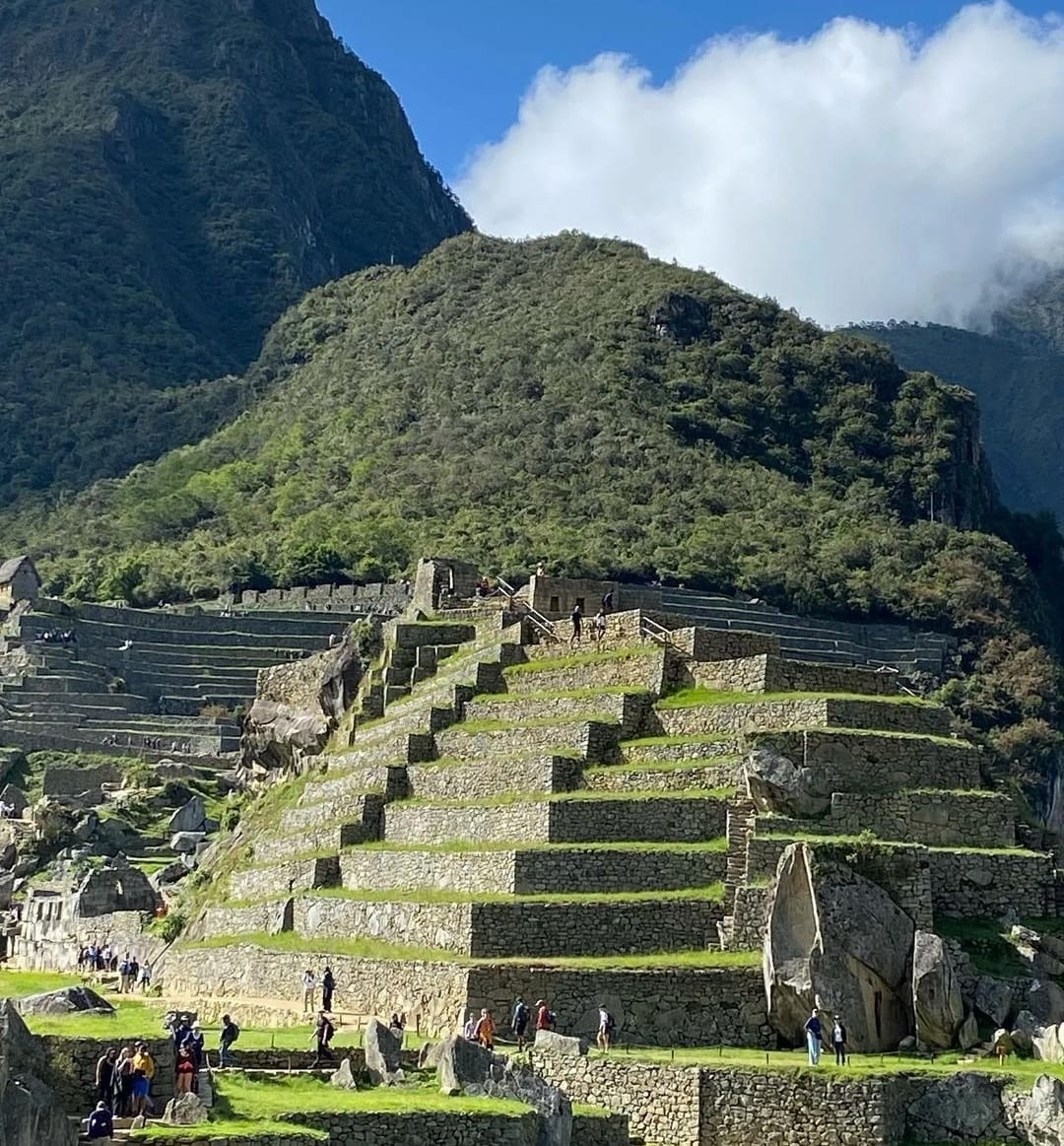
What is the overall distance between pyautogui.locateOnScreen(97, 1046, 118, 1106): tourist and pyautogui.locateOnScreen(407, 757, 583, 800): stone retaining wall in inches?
609

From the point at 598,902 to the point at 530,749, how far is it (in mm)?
5598

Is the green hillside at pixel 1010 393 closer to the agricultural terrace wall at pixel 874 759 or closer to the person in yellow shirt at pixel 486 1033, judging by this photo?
the agricultural terrace wall at pixel 874 759

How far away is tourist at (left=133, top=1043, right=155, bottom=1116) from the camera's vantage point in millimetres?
27047

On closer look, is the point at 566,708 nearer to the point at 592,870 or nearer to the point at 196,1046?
the point at 592,870


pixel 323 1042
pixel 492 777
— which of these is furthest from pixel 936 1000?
pixel 492 777

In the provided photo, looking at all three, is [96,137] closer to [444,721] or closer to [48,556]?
[48,556]

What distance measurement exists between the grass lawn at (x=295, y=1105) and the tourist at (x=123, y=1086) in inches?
29.9

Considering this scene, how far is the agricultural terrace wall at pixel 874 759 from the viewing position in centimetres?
3994

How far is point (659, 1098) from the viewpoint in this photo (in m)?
34.2

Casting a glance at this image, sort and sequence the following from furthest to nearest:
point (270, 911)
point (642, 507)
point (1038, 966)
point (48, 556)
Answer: point (48, 556) < point (642, 507) < point (270, 911) < point (1038, 966)

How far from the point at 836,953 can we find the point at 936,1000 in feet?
5.17

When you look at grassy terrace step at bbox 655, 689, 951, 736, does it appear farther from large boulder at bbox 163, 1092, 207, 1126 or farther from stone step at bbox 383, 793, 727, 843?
large boulder at bbox 163, 1092, 207, 1126

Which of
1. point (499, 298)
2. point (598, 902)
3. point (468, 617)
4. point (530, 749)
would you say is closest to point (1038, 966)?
point (598, 902)

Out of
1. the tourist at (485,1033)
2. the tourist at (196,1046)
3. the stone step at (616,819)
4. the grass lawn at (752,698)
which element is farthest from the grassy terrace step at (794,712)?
the tourist at (196,1046)
